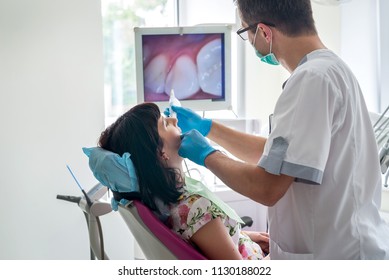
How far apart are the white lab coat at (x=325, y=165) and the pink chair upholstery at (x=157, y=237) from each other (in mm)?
295

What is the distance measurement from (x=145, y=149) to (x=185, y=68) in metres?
0.99

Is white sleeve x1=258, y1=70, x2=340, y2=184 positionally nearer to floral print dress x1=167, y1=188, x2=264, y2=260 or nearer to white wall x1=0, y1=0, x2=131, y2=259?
floral print dress x1=167, y1=188, x2=264, y2=260

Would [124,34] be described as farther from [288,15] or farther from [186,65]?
[288,15]

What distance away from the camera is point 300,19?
1.39 m

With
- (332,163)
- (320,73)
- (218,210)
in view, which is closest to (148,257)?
(218,210)

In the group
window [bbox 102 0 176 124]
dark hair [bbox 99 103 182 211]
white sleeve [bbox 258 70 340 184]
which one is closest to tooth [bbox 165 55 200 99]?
window [bbox 102 0 176 124]

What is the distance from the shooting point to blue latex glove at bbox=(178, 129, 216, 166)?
1.47 m

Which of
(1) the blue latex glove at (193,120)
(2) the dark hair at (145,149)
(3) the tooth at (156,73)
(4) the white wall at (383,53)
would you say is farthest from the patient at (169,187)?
(4) the white wall at (383,53)

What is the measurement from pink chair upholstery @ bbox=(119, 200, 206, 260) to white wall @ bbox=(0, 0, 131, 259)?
132 centimetres
